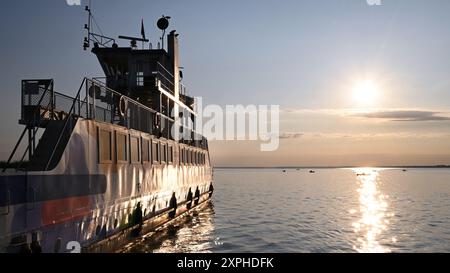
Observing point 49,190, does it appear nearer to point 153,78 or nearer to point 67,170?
point 67,170

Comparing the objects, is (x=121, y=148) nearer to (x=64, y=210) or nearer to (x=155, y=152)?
(x=155, y=152)

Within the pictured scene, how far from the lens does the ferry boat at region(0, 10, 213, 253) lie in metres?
10.9

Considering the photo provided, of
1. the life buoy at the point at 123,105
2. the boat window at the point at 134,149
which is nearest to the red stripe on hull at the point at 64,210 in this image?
the life buoy at the point at 123,105

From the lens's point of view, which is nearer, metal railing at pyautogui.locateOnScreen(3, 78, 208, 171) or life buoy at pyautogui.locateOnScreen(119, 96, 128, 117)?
metal railing at pyautogui.locateOnScreen(3, 78, 208, 171)

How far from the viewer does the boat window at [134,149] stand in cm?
1928

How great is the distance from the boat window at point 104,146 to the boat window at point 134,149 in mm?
2519

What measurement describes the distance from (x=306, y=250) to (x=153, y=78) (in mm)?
13887

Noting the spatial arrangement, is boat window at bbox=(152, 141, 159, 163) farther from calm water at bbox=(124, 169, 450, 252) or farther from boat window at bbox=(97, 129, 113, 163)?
boat window at bbox=(97, 129, 113, 163)

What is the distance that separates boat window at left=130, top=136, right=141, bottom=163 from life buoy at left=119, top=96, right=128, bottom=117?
1415 millimetres

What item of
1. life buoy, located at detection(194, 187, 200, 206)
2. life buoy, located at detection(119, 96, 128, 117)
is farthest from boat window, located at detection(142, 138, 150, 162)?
life buoy, located at detection(194, 187, 200, 206)

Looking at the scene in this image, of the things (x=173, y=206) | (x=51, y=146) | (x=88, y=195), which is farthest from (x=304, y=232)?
(x=51, y=146)

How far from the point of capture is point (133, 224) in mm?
19547
